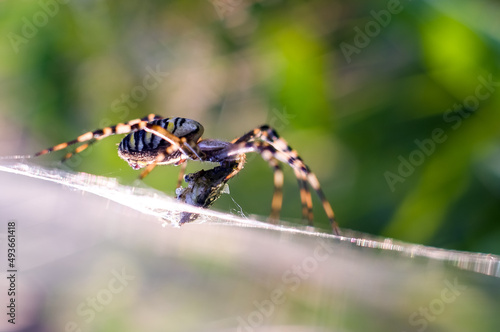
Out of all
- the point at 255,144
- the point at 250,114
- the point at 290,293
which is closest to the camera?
the point at 290,293

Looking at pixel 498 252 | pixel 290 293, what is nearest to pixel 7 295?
pixel 290 293

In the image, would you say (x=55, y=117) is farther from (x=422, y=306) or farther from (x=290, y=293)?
(x=422, y=306)

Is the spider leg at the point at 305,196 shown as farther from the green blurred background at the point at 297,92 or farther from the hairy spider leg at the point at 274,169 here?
the green blurred background at the point at 297,92

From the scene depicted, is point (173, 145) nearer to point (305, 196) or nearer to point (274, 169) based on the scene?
point (274, 169)

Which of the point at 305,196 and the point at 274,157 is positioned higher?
the point at 274,157

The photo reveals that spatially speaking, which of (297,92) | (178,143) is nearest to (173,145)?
(178,143)

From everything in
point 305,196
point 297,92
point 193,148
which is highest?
point 297,92

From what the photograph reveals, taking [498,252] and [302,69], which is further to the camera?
[302,69]

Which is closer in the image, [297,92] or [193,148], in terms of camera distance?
[193,148]

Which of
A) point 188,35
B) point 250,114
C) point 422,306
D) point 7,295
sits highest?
point 188,35
